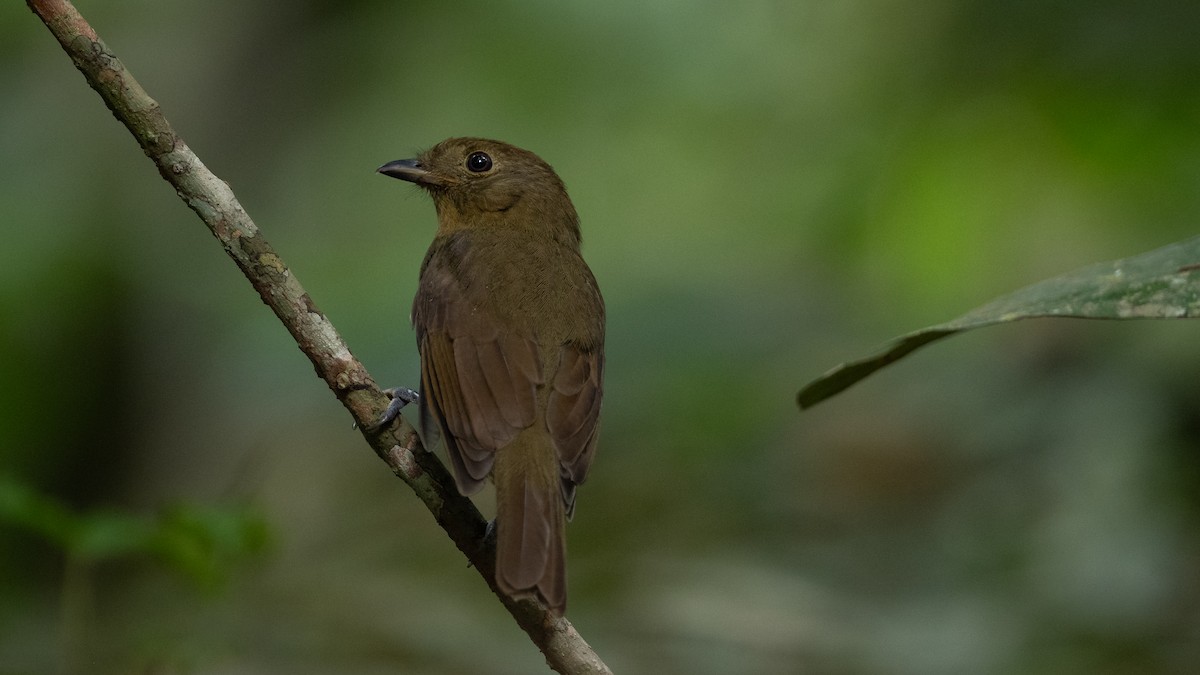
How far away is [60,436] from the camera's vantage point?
6246 mm

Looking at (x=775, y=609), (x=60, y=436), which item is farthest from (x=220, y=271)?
(x=775, y=609)

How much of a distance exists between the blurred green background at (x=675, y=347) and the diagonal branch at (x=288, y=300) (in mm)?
879

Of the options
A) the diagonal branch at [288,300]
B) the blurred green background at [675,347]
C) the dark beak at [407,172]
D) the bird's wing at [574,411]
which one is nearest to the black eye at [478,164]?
the dark beak at [407,172]

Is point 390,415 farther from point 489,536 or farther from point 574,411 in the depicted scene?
point 574,411

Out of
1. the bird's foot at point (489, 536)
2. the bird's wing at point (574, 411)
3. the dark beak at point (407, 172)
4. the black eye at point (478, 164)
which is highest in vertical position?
the black eye at point (478, 164)

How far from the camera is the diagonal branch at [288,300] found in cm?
246


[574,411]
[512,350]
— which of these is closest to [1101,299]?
[574,411]

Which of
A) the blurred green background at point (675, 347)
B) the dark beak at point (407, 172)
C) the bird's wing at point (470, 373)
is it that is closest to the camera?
the bird's wing at point (470, 373)

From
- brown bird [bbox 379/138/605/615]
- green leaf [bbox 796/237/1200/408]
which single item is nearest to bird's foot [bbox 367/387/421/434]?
brown bird [bbox 379/138/605/615]

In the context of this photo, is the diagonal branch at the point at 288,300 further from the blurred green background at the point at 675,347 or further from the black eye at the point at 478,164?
the black eye at the point at 478,164

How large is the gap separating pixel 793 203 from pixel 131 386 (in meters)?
3.22

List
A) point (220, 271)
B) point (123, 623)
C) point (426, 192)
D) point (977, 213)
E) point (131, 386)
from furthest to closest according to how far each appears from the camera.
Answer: point (220, 271) < point (131, 386) < point (977, 213) < point (123, 623) < point (426, 192)

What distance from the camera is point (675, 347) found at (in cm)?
561

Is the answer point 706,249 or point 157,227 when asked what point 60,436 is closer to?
point 157,227
